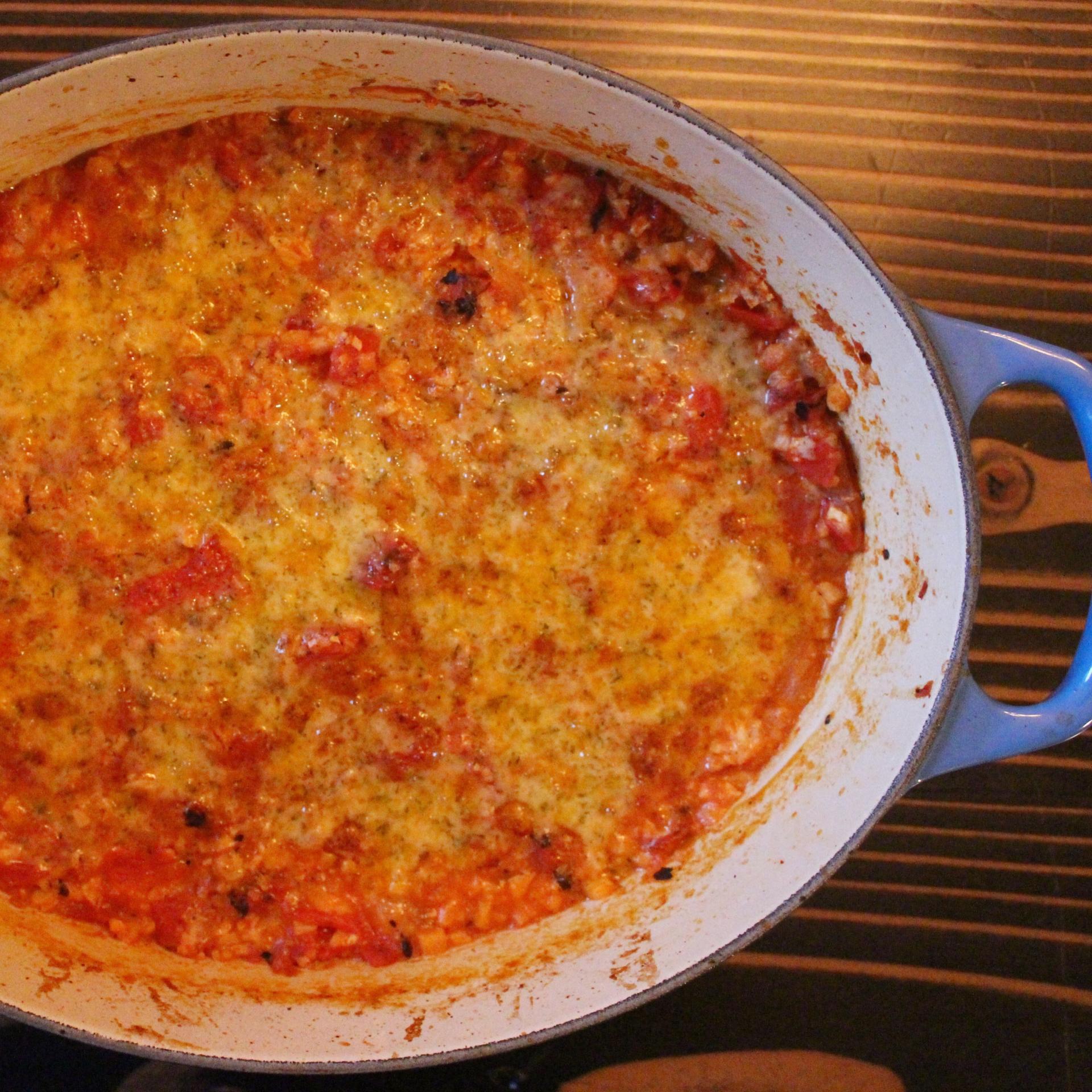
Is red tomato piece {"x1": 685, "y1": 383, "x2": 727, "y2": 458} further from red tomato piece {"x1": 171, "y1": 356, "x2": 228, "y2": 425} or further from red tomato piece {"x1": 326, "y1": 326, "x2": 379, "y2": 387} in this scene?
red tomato piece {"x1": 171, "y1": 356, "x2": 228, "y2": 425}

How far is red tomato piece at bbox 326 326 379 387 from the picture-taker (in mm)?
1972

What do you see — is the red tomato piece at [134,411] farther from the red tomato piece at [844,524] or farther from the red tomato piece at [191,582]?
the red tomato piece at [844,524]

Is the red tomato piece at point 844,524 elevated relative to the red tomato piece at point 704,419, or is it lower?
lower

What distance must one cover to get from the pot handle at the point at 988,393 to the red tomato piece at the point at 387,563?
106 cm

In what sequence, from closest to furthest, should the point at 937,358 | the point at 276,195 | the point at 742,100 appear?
the point at 937,358
the point at 276,195
the point at 742,100

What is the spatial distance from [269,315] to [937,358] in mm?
1283

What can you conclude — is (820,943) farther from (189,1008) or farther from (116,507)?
(116,507)

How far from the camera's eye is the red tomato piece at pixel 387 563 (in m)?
2.01

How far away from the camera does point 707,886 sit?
6.71 ft

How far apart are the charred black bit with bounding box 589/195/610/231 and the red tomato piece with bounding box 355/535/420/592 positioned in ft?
2.48

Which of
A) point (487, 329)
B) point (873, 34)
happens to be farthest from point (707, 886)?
point (873, 34)

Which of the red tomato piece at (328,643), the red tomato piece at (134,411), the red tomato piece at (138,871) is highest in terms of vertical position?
the red tomato piece at (134,411)

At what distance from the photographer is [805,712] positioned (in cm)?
212

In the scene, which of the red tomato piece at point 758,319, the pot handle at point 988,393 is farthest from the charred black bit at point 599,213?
the pot handle at point 988,393
